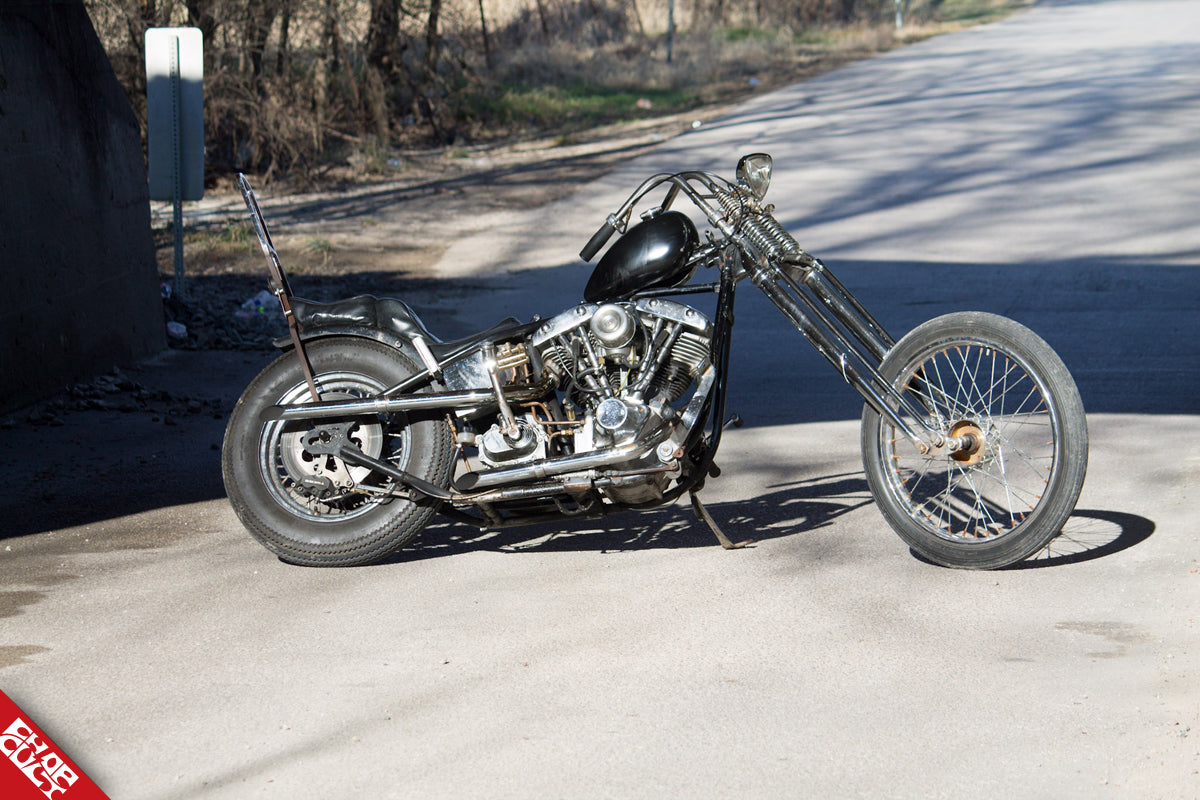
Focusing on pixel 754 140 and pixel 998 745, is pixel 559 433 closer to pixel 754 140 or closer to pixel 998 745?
pixel 998 745

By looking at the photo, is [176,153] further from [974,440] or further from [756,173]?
[974,440]

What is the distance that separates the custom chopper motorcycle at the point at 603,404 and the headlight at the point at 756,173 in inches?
0.4

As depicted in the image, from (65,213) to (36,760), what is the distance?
14.9 ft

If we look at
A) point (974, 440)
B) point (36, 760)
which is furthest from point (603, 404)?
point (36, 760)

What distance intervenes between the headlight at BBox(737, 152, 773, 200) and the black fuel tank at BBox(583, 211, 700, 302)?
0.90 ft

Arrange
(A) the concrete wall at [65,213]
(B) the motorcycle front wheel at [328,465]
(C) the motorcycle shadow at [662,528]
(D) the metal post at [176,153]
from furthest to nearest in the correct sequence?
(D) the metal post at [176,153], (A) the concrete wall at [65,213], (C) the motorcycle shadow at [662,528], (B) the motorcycle front wheel at [328,465]

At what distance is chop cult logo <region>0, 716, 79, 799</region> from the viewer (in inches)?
119

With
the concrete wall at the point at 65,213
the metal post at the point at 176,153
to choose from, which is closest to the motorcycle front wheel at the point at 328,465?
Answer: the concrete wall at the point at 65,213

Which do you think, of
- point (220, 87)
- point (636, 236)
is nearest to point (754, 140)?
point (220, 87)

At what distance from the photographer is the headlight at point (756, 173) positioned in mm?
4148

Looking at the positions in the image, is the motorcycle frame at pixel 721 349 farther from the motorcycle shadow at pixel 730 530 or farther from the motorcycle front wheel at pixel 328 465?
the motorcycle shadow at pixel 730 530

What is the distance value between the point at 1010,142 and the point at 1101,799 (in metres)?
13.5

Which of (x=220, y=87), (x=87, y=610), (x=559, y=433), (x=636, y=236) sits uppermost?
(x=220, y=87)

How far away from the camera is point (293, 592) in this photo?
4.24 metres
